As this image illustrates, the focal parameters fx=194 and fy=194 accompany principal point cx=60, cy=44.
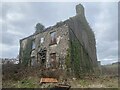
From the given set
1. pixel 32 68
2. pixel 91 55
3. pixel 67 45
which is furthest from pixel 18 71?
pixel 91 55

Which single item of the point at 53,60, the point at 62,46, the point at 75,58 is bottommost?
the point at 53,60

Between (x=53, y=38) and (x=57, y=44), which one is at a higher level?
(x=53, y=38)

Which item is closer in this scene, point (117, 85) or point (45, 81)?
point (117, 85)

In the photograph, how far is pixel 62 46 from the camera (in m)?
21.6

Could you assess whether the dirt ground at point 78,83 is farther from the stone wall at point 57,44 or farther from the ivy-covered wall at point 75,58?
the stone wall at point 57,44

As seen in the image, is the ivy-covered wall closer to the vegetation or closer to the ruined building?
the ruined building

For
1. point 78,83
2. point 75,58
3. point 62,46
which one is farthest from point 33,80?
point 75,58

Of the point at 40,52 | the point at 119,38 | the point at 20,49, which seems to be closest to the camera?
the point at 119,38

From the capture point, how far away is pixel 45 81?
16500 mm

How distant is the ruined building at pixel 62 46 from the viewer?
2117cm

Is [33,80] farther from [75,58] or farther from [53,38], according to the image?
[53,38]

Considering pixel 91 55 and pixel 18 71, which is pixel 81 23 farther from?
pixel 18 71

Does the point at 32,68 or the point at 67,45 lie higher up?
the point at 67,45

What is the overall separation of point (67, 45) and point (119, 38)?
5698mm
